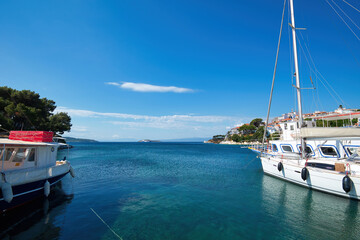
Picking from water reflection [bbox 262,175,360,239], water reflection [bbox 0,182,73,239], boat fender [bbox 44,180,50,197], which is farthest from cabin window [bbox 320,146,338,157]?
boat fender [bbox 44,180,50,197]

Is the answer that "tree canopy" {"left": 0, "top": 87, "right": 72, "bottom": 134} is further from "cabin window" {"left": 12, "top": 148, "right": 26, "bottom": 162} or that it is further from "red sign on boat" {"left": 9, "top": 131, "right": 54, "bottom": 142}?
"cabin window" {"left": 12, "top": 148, "right": 26, "bottom": 162}

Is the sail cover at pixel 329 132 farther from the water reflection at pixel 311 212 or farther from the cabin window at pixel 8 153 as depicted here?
the cabin window at pixel 8 153

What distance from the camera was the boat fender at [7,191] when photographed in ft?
31.9

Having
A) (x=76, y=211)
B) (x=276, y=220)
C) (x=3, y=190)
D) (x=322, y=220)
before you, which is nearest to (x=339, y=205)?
(x=322, y=220)

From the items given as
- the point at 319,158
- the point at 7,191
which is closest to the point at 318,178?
the point at 319,158

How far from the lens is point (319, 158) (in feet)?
56.8

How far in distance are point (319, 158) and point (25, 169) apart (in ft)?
82.3

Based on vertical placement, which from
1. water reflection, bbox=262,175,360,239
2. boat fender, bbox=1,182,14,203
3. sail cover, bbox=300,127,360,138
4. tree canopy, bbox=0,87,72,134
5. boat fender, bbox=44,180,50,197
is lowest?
water reflection, bbox=262,175,360,239

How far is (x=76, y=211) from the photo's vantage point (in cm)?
1145

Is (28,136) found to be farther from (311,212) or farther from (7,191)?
(311,212)

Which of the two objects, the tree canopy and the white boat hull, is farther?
the tree canopy

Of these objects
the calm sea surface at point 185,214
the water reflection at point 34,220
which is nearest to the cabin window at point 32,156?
the water reflection at point 34,220

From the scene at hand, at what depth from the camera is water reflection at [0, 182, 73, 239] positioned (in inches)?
336

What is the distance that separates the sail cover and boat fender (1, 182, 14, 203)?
22439 mm
